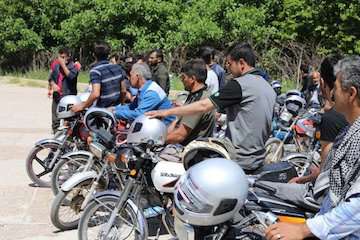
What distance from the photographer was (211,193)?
327 cm

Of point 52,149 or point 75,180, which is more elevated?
point 75,180

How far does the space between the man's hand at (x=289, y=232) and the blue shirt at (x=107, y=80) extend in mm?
4968

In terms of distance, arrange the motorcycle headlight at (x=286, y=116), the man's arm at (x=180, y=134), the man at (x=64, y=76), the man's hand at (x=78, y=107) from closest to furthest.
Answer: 1. the man's arm at (x=180, y=134)
2. the man's hand at (x=78, y=107)
3. the motorcycle headlight at (x=286, y=116)
4. the man at (x=64, y=76)

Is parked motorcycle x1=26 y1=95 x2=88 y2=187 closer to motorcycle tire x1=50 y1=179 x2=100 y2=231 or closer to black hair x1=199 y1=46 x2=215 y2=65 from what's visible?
motorcycle tire x1=50 y1=179 x2=100 y2=231

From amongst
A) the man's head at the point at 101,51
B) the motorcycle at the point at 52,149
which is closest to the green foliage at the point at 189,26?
the man's head at the point at 101,51

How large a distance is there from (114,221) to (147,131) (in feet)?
2.49

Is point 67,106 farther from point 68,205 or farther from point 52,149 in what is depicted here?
point 68,205

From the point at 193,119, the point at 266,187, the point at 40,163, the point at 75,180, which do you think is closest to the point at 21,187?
the point at 40,163

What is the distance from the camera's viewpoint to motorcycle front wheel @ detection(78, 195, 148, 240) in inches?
189

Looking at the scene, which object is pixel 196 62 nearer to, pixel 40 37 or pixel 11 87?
pixel 11 87

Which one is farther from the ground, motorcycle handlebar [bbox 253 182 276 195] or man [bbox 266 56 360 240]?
man [bbox 266 56 360 240]

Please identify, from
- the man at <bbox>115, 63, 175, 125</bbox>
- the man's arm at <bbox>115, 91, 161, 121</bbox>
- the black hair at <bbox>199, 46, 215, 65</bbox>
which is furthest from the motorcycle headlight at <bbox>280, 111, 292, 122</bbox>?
the man's arm at <bbox>115, 91, 161, 121</bbox>

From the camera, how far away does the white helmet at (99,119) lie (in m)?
6.08

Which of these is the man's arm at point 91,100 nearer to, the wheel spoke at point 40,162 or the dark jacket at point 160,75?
the wheel spoke at point 40,162
